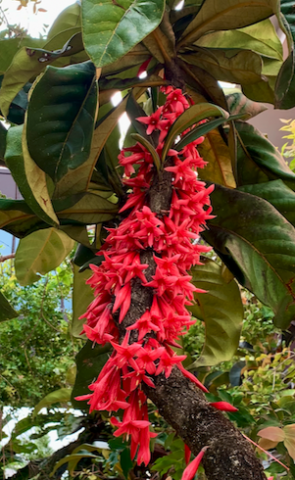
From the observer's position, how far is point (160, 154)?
45cm

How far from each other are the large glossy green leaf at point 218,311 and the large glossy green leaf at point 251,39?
0.33m

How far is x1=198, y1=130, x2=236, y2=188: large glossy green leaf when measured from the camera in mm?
649

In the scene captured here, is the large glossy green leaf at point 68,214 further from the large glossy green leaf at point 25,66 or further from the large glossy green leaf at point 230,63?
the large glossy green leaf at point 230,63

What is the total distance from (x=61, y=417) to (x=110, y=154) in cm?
74

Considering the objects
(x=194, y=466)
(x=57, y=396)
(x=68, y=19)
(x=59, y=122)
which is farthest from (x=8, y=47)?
(x=57, y=396)

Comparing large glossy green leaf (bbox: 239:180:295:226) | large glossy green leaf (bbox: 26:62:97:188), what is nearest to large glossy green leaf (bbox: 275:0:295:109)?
large glossy green leaf (bbox: 239:180:295:226)

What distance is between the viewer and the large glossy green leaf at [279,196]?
0.49 meters

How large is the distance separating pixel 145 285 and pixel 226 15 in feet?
1.16

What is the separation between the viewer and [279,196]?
19.6 inches

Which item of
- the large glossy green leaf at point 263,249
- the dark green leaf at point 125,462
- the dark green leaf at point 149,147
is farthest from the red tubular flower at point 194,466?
the dark green leaf at point 125,462

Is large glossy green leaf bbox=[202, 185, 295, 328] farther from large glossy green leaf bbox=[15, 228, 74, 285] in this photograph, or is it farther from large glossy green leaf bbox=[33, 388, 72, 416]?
large glossy green leaf bbox=[33, 388, 72, 416]

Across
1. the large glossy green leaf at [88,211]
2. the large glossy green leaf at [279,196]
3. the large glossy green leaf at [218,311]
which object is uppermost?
the large glossy green leaf at [88,211]

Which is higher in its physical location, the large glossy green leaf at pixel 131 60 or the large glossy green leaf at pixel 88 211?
the large glossy green leaf at pixel 131 60

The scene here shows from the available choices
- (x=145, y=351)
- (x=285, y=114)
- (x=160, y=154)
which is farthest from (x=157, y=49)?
(x=285, y=114)
